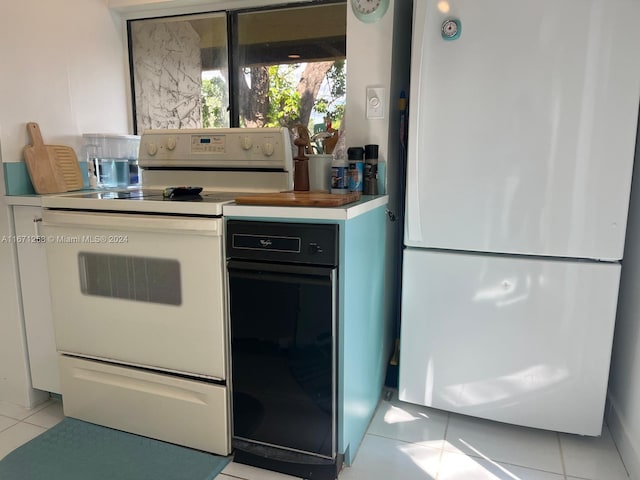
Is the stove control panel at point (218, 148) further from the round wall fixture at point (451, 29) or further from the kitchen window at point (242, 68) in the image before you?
the round wall fixture at point (451, 29)

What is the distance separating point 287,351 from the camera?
1475 mm

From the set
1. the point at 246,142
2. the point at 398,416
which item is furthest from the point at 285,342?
the point at 246,142

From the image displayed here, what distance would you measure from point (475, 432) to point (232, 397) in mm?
967

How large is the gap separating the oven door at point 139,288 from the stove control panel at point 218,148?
23.6 inches

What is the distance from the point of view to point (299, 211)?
140cm

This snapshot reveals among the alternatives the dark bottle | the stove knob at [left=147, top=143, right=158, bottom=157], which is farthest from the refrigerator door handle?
the stove knob at [left=147, top=143, right=158, bottom=157]

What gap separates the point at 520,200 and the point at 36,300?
194 centimetres

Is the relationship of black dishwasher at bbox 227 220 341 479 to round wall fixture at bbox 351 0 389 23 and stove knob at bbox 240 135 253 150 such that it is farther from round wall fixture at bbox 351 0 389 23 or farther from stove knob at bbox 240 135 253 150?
round wall fixture at bbox 351 0 389 23

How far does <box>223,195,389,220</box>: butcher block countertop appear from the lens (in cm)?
136

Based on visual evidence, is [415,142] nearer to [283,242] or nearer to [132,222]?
[283,242]

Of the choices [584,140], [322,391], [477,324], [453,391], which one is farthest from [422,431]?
[584,140]

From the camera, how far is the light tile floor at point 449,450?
5.12 ft

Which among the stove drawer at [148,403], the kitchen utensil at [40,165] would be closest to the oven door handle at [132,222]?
the kitchen utensil at [40,165]

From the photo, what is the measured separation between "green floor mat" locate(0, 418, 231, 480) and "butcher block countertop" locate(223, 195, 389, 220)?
880mm
